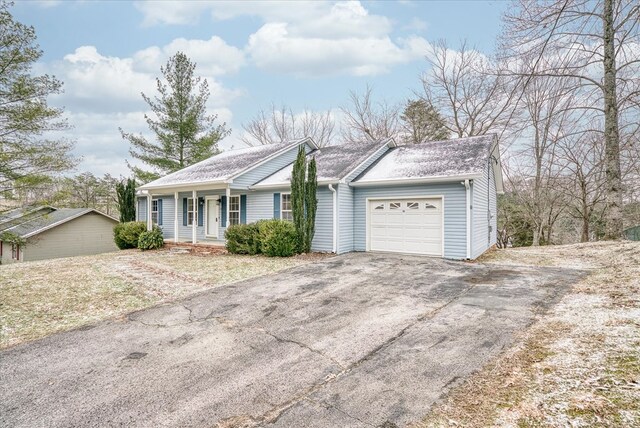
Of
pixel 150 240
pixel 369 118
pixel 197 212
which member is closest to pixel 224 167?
pixel 197 212

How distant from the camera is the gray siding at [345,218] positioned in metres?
12.1

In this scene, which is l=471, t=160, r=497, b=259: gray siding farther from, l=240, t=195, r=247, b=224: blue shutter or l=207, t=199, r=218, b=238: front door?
l=207, t=199, r=218, b=238: front door

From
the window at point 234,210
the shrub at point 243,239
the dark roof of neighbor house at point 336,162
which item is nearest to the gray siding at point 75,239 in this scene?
the window at point 234,210

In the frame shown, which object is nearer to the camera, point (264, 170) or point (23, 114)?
point (23, 114)

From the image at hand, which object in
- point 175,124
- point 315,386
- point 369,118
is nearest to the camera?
point 315,386

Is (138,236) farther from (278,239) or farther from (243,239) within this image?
(278,239)

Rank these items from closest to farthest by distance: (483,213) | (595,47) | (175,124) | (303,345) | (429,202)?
(303,345)
(595,47)
(429,202)
(483,213)
(175,124)

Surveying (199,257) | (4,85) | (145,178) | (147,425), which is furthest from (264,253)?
(145,178)

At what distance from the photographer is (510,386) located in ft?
10.4

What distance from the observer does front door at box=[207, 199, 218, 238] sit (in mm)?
16109

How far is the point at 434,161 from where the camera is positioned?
39.9 feet

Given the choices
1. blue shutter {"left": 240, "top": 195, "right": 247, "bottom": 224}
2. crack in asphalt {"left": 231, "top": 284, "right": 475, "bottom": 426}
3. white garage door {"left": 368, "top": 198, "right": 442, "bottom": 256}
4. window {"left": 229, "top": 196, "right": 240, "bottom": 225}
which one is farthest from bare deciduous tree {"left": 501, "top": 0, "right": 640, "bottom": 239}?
window {"left": 229, "top": 196, "right": 240, "bottom": 225}

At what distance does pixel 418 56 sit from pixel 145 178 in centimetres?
2133

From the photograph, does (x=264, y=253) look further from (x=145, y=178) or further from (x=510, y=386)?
(x=145, y=178)
